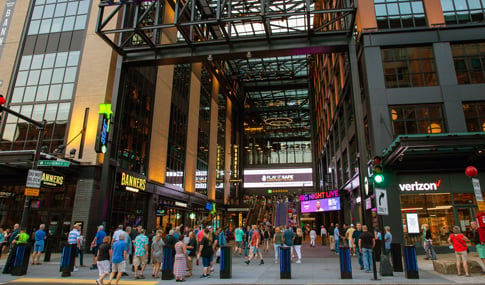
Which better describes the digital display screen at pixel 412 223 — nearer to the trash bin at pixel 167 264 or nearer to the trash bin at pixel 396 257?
the trash bin at pixel 396 257

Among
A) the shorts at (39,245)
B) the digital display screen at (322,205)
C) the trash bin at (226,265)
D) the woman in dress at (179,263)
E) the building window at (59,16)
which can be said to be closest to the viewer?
the woman in dress at (179,263)

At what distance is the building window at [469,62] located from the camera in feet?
67.6

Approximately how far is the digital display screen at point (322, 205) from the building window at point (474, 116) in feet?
43.7

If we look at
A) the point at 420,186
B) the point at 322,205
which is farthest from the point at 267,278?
the point at 322,205

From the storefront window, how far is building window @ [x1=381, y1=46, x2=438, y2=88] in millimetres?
Result: 7375

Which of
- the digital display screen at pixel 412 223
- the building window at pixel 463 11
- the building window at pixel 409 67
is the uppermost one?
the building window at pixel 463 11

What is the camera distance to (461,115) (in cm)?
1983

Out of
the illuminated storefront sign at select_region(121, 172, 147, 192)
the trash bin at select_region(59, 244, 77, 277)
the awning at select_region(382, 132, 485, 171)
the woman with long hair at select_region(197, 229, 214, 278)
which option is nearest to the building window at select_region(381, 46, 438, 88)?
the awning at select_region(382, 132, 485, 171)

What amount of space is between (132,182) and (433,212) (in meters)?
20.5

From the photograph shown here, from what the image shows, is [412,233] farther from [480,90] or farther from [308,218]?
[308,218]

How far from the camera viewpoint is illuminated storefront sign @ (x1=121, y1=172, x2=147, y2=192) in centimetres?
2284

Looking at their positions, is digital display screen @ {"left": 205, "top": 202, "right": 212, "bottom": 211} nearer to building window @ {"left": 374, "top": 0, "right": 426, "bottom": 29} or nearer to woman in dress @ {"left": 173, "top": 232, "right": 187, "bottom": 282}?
building window @ {"left": 374, "top": 0, "right": 426, "bottom": 29}

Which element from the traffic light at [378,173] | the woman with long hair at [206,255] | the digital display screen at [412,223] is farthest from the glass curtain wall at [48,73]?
the digital display screen at [412,223]

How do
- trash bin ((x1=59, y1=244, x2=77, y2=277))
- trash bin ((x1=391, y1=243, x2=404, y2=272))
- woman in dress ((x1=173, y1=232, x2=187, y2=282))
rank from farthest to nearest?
trash bin ((x1=391, y1=243, x2=404, y2=272))
trash bin ((x1=59, y1=244, x2=77, y2=277))
woman in dress ((x1=173, y1=232, x2=187, y2=282))
